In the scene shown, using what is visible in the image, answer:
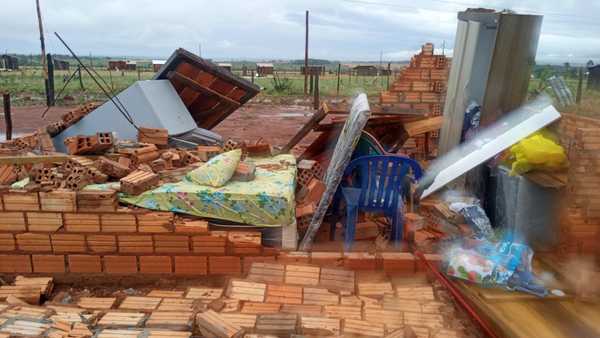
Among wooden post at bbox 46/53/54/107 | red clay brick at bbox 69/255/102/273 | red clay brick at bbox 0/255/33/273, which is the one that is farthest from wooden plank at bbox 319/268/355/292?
wooden post at bbox 46/53/54/107

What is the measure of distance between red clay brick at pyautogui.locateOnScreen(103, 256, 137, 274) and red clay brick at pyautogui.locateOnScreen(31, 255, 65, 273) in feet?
1.19

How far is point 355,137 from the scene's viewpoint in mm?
3928

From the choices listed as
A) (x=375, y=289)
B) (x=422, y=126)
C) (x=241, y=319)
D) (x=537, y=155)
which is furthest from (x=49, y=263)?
(x=537, y=155)

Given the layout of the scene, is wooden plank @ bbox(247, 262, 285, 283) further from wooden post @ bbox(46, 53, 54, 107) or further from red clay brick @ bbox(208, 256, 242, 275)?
wooden post @ bbox(46, 53, 54, 107)

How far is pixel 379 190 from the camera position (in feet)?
13.4

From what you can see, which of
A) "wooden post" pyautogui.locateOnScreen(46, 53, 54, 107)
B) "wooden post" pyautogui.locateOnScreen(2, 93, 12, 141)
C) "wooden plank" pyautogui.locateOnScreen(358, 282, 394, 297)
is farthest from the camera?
"wooden post" pyautogui.locateOnScreen(46, 53, 54, 107)

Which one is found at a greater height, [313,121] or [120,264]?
[313,121]

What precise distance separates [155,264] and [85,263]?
572 mm

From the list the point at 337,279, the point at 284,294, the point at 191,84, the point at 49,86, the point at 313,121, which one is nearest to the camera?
the point at 284,294

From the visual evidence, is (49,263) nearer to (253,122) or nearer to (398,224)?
(398,224)

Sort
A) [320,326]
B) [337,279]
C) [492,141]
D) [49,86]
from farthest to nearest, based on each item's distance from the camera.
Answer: [49,86] → [492,141] → [337,279] → [320,326]

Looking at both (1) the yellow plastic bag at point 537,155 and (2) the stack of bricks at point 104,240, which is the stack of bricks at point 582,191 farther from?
(2) the stack of bricks at point 104,240

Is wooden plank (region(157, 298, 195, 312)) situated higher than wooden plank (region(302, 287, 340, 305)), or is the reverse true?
wooden plank (region(302, 287, 340, 305))

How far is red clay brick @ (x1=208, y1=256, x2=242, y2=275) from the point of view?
3.65 meters
